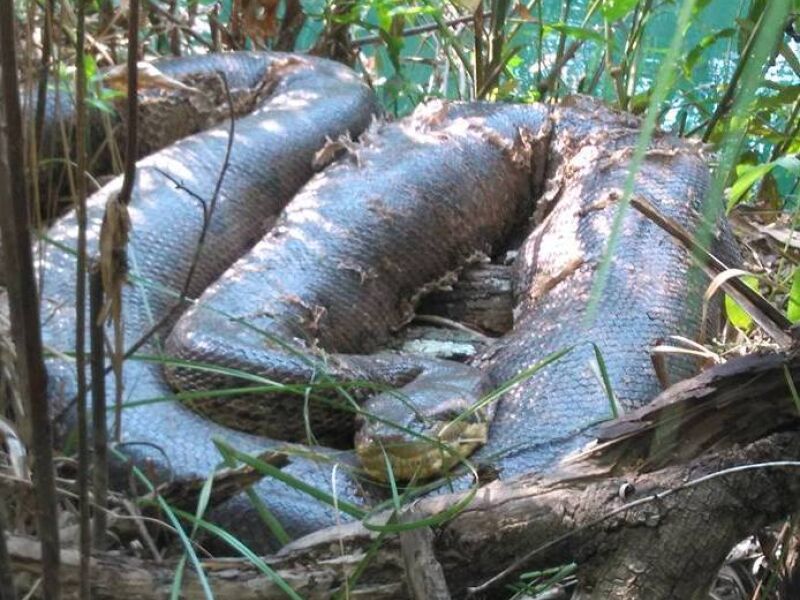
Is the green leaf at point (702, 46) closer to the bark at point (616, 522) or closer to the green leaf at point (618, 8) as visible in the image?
the green leaf at point (618, 8)

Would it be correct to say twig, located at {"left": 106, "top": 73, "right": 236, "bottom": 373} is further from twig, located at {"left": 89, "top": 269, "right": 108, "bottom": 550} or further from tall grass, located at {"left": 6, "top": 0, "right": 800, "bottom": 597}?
tall grass, located at {"left": 6, "top": 0, "right": 800, "bottom": 597}

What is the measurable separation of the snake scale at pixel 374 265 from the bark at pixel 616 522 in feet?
2.54

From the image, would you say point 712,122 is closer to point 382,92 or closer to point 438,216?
point 438,216

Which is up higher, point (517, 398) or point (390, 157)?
point (390, 157)

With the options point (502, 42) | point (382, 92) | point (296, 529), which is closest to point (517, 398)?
point (296, 529)

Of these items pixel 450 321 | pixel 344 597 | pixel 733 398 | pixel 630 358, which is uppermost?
pixel 733 398

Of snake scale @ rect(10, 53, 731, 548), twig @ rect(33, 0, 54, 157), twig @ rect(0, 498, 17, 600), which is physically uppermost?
twig @ rect(33, 0, 54, 157)

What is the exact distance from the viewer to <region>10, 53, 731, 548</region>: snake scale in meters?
2.53

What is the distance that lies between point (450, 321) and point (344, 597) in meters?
2.12

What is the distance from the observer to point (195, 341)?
2871 mm

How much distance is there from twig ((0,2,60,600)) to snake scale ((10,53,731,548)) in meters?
1.09

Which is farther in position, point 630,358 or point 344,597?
point 630,358

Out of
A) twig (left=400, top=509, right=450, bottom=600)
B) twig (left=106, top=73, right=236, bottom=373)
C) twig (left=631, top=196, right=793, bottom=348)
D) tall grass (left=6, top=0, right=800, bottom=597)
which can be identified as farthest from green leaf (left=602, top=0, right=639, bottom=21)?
twig (left=400, top=509, right=450, bottom=600)

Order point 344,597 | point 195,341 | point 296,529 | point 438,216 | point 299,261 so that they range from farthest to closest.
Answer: point 438,216
point 299,261
point 195,341
point 296,529
point 344,597
